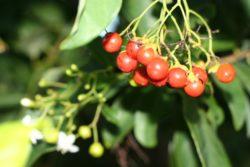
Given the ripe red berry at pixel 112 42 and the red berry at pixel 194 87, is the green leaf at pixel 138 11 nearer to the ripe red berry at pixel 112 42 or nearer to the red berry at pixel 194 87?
the ripe red berry at pixel 112 42

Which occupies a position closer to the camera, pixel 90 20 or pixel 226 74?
pixel 90 20

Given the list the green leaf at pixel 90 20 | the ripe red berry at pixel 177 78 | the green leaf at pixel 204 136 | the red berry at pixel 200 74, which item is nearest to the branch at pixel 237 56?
the green leaf at pixel 204 136

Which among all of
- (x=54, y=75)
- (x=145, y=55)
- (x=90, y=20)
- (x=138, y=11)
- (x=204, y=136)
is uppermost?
(x=54, y=75)

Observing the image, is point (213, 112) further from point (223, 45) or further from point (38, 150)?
point (38, 150)

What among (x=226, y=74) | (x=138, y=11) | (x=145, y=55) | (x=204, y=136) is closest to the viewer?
(x=145, y=55)

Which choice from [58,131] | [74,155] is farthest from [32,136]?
[74,155]

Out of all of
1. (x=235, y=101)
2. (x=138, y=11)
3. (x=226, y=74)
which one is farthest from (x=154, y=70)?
(x=235, y=101)
